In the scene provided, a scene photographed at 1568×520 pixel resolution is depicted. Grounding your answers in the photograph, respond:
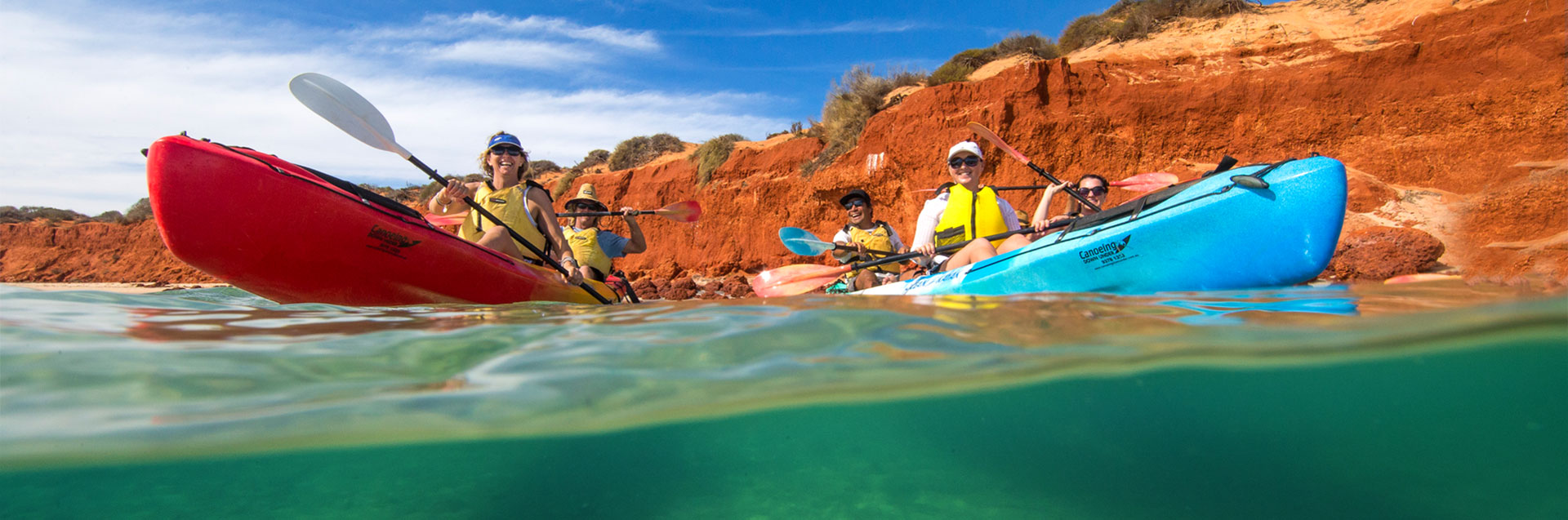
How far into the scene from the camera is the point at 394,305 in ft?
14.5

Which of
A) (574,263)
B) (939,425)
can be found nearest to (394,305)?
(574,263)

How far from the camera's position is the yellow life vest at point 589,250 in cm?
791

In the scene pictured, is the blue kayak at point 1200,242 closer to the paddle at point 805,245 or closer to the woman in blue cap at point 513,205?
the paddle at point 805,245

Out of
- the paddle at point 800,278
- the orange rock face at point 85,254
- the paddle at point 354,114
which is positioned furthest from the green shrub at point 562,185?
the paddle at point 354,114

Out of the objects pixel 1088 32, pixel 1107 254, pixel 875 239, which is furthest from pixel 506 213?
Result: pixel 1088 32

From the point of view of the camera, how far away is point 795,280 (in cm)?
695

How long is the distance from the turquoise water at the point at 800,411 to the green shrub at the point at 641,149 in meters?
19.6

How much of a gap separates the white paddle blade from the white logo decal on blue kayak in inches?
201

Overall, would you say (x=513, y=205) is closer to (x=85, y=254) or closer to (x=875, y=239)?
(x=875, y=239)

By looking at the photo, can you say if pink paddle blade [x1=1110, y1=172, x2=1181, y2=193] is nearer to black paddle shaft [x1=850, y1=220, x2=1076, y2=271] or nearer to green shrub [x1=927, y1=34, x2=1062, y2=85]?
black paddle shaft [x1=850, y1=220, x2=1076, y2=271]

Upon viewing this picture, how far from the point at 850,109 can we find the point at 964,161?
30.8ft

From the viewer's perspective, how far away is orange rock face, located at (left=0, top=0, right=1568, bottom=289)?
8.12 m

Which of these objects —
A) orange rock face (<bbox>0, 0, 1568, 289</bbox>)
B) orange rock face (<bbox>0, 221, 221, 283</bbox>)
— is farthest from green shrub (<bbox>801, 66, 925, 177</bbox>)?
orange rock face (<bbox>0, 221, 221, 283</bbox>)

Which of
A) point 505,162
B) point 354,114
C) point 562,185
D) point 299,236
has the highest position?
point 562,185
